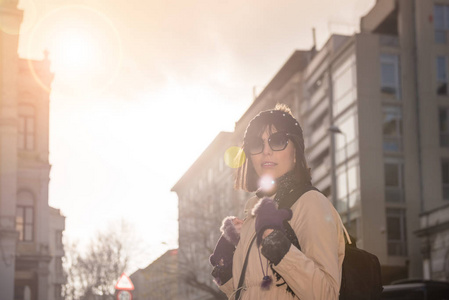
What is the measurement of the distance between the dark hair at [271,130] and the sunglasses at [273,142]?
0.08ft

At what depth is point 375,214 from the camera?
144 feet

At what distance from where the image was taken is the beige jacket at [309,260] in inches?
127

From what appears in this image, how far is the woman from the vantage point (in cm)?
323

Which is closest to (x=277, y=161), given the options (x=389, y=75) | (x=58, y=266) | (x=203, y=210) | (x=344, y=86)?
(x=389, y=75)

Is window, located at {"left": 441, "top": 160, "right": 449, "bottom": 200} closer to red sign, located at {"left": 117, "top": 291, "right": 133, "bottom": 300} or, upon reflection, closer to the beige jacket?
red sign, located at {"left": 117, "top": 291, "right": 133, "bottom": 300}

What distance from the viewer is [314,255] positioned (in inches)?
129

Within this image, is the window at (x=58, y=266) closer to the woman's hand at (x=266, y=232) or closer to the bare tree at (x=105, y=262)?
the bare tree at (x=105, y=262)

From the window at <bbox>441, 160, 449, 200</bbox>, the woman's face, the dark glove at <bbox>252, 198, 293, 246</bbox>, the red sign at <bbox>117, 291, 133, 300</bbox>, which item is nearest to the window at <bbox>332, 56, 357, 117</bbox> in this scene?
the window at <bbox>441, 160, 449, 200</bbox>

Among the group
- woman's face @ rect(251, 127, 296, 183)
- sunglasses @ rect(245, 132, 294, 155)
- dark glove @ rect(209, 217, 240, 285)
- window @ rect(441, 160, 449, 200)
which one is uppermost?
window @ rect(441, 160, 449, 200)

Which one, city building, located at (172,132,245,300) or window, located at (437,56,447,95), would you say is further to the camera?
city building, located at (172,132,245,300)

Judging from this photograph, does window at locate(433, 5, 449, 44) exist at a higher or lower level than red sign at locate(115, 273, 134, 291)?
higher

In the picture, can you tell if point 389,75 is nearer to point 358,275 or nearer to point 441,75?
point 441,75

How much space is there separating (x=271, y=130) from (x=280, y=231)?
2.15ft

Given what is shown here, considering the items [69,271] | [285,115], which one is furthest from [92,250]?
[285,115]
